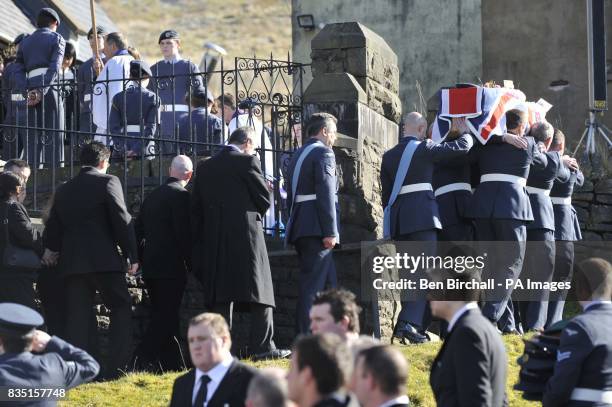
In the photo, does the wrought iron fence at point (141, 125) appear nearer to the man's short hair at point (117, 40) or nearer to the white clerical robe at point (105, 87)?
the white clerical robe at point (105, 87)

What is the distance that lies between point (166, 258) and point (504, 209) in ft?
9.28

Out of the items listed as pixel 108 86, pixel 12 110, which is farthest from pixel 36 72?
pixel 108 86

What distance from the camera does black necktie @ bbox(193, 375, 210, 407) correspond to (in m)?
8.24

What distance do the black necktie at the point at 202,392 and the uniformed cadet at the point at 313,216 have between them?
11.8 feet

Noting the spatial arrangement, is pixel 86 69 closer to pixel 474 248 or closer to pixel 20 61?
pixel 20 61

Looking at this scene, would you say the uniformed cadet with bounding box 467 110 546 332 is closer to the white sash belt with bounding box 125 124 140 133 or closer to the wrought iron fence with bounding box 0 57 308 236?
the wrought iron fence with bounding box 0 57 308 236

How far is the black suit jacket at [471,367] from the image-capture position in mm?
7953

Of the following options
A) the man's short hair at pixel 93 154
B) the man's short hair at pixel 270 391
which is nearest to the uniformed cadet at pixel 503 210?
the man's short hair at pixel 93 154

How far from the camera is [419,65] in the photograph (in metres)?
24.3

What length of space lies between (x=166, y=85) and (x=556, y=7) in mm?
9026

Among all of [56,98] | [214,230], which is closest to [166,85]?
[56,98]

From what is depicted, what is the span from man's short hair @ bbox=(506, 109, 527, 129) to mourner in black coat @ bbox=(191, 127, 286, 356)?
2.26 m

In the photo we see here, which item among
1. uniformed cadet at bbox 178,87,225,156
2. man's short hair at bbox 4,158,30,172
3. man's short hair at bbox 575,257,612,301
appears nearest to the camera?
man's short hair at bbox 575,257,612,301

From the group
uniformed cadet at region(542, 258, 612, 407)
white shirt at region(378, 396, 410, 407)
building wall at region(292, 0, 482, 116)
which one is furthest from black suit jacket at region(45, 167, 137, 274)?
building wall at region(292, 0, 482, 116)
